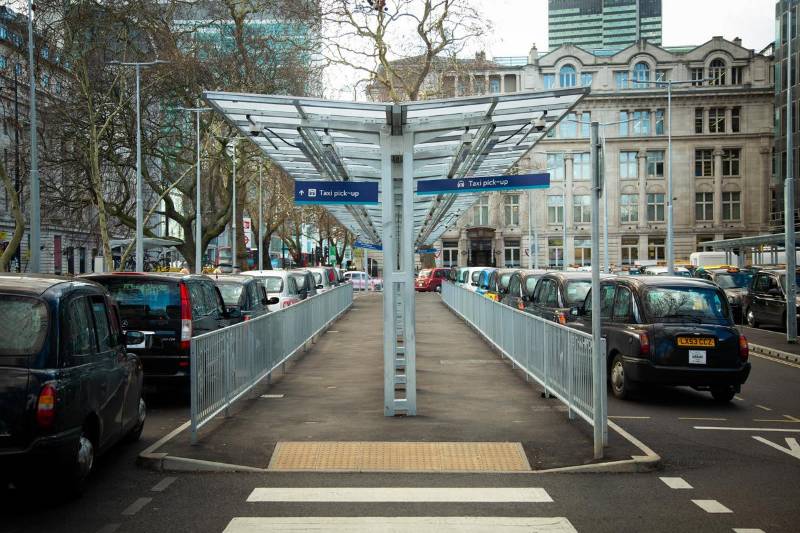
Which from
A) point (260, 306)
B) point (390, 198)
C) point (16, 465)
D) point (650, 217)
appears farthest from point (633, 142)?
point (16, 465)

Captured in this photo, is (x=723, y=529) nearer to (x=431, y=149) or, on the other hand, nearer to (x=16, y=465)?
(x=16, y=465)

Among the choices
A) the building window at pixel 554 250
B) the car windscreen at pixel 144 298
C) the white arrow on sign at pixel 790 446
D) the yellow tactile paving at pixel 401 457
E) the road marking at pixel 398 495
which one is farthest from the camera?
the building window at pixel 554 250

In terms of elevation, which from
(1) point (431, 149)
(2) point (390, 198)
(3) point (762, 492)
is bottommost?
(3) point (762, 492)

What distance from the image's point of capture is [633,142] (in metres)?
83.8

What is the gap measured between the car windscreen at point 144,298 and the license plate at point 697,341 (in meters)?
6.76

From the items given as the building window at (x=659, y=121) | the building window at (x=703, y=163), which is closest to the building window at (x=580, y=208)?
the building window at (x=659, y=121)

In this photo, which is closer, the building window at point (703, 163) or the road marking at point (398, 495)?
the road marking at point (398, 495)

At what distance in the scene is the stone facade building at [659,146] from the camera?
270ft

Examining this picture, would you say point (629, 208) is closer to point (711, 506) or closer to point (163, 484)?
point (711, 506)

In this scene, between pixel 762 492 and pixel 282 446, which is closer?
pixel 762 492

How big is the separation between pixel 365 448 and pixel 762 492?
3.61 metres

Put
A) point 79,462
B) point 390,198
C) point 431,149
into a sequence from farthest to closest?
1. point 431,149
2. point 390,198
3. point 79,462

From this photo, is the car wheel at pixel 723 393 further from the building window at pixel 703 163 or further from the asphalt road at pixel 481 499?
the building window at pixel 703 163

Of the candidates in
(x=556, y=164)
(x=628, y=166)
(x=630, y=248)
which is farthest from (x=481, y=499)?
(x=628, y=166)
